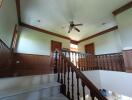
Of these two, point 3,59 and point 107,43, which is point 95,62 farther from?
point 3,59

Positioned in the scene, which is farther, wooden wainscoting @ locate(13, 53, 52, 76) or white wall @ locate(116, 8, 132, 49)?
wooden wainscoting @ locate(13, 53, 52, 76)

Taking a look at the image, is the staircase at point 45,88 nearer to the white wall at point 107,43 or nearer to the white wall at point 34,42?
the white wall at point 34,42

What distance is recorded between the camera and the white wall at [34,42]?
5.51 meters

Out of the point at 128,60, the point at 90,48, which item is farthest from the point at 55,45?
the point at 128,60

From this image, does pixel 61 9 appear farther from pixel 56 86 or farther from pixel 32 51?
pixel 56 86

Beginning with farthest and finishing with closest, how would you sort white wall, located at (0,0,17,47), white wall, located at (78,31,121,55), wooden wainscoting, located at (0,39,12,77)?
white wall, located at (78,31,121,55) → wooden wainscoting, located at (0,39,12,77) → white wall, located at (0,0,17,47)

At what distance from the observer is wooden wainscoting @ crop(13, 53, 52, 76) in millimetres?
4961

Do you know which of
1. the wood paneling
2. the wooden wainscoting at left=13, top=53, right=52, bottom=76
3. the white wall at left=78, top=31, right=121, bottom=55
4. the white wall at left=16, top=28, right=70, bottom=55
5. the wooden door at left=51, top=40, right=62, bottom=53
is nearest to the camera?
the wood paneling

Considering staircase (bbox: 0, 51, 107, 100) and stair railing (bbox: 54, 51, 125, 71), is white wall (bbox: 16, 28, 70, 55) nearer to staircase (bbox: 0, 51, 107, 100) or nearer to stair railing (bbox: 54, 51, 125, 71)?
stair railing (bbox: 54, 51, 125, 71)

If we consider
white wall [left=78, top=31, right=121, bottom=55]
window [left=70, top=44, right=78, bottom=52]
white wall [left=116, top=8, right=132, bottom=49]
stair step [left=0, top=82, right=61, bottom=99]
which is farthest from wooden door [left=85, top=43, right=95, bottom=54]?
stair step [left=0, top=82, right=61, bottom=99]

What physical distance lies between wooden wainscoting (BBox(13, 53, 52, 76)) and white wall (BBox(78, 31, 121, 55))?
12.9 feet

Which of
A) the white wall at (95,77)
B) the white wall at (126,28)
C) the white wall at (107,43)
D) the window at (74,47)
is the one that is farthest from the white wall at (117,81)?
the window at (74,47)

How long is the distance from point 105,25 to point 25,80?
5772 millimetres

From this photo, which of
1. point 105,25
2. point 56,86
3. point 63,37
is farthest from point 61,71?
point 63,37
